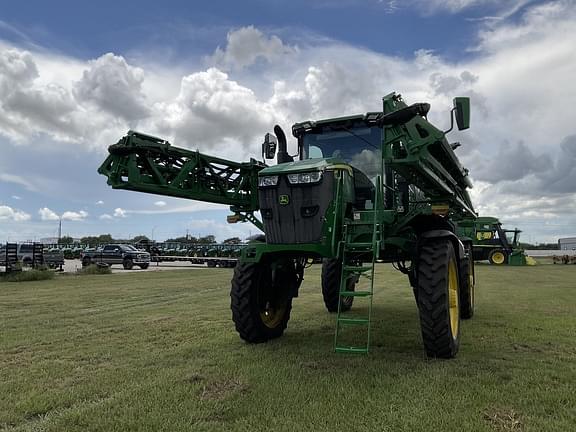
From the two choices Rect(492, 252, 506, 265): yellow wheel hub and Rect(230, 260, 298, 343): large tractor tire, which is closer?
Rect(230, 260, 298, 343): large tractor tire

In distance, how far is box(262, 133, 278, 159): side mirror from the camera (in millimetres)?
7111

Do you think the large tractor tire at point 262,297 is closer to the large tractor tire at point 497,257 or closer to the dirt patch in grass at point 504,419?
the dirt patch in grass at point 504,419

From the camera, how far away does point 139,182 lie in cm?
593

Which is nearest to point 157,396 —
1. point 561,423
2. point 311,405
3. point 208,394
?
point 208,394

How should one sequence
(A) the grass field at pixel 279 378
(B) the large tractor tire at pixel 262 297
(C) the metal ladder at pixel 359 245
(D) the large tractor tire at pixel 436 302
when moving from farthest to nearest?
1. (B) the large tractor tire at pixel 262 297
2. (C) the metal ladder at pixel 359 245
3. (D) the large tractor tire at pixel 436 302
4. (A) the grass field at pixel 279 378

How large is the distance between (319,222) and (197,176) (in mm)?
1951

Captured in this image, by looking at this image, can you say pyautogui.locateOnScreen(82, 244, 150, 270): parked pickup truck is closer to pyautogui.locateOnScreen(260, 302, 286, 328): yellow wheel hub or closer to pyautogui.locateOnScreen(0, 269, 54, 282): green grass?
pyautogui.locateOnScreen(0, 269, 54, 282): green grass

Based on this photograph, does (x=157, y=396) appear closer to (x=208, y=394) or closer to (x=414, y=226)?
(x=208, y=394)

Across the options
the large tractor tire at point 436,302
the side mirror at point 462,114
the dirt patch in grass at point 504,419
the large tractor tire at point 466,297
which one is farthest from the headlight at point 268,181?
the large tractor tire at point 466,297

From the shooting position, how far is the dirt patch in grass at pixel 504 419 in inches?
136

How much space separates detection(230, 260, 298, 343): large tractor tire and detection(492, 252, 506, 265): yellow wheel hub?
2654 centimetres

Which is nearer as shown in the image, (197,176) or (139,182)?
(139,182)

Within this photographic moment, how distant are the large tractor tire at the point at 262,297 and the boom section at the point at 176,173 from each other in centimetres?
119

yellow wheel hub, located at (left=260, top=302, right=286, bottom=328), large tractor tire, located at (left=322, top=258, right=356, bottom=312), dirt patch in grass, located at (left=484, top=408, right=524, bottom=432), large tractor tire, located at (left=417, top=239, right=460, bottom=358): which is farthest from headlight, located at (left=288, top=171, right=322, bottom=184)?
large tractor tire, located at (left=322, top=258, right=356, bottom=312)
